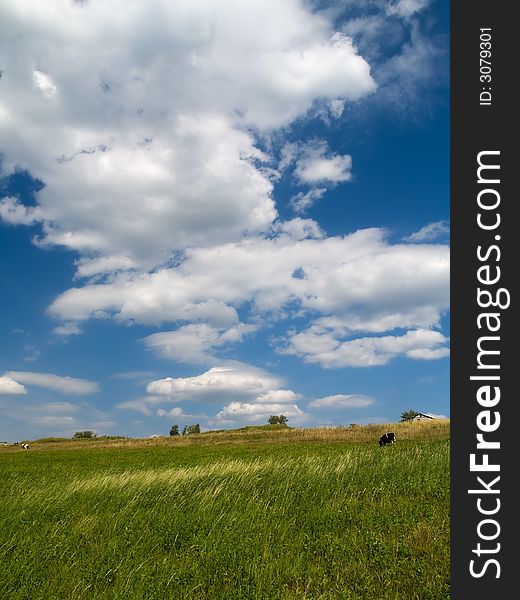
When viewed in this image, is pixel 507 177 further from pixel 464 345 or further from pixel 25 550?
pixel 25 550

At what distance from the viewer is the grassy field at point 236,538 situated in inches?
313

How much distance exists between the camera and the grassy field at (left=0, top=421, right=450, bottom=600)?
795cm

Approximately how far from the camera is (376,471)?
1631 centimetres

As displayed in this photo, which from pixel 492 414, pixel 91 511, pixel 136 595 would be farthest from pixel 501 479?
pixel 91 511

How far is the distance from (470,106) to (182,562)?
29.6 ft

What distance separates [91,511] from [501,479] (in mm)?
11500

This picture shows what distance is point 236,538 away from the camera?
995 centimetres

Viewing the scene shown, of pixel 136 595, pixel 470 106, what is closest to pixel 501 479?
pixel 470 106

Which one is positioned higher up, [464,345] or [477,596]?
[464,345]

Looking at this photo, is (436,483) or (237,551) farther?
(436,483)

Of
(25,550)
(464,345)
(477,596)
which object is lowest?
(25,550)

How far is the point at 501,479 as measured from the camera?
4.77m

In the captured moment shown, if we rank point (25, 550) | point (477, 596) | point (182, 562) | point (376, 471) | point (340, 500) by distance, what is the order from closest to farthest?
1. point (477, 596)
2. point (182, 562)
3. point (25, 550)
4. point (340, 500)
5. point (376, 471)

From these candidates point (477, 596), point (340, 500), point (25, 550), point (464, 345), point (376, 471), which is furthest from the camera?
point (376, 471)
